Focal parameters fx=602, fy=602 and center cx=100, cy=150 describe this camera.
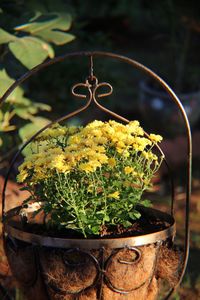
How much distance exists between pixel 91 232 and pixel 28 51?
3.26ft

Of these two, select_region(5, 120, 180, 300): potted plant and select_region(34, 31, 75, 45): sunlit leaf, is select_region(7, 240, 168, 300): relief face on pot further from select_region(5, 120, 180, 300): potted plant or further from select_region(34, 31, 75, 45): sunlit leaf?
select_region(34, 31, 75, 45): sunlit leaf

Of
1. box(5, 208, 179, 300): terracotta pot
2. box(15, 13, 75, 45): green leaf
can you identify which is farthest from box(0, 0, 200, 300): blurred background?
box(5, 208, 179, 300): terracotta pot

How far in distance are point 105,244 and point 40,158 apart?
354mm

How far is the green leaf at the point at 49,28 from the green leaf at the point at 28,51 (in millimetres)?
153

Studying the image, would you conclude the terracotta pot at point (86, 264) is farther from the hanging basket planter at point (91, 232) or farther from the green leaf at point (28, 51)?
the green leaf at point (28, 51)

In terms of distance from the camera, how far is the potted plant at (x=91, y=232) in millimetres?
1942

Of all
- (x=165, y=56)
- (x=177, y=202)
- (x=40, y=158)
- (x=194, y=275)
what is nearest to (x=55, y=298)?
(x=40, y=158)

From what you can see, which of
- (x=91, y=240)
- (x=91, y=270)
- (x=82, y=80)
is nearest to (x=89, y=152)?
(x=91, y=240)

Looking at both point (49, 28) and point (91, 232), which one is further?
point (49, 28)

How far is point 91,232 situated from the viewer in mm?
2008

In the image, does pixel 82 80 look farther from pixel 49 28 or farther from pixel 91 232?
pixel 91 232

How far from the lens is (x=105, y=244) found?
1.93 metres

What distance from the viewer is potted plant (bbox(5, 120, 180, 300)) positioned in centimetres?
194

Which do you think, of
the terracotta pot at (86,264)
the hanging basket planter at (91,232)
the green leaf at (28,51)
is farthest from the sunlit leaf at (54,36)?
the terracotta pot at (86,264)
